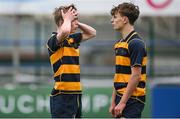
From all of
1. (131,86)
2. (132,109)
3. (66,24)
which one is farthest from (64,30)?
(132,109)

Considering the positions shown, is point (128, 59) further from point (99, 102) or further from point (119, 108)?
point (99, 102)

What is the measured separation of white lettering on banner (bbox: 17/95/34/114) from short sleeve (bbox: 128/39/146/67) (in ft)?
16.9

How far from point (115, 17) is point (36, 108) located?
5016mm

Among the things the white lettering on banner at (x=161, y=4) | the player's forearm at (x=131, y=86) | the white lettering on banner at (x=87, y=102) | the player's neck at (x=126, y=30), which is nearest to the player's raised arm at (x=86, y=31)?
the player's neck at (x=126, y=30)

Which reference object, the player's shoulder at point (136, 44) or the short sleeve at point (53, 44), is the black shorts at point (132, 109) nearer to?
the player's shoulder at point (136, 44)

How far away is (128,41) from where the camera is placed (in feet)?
19.9

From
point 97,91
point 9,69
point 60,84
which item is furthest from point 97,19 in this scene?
point 60,84

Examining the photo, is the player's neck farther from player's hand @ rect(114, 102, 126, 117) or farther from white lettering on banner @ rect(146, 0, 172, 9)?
white lettering on banner @ rect(146, 0, 172, 9)

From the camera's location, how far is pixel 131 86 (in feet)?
19.5

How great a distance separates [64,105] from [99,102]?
474 centimetres

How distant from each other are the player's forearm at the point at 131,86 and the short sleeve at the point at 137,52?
108 mm

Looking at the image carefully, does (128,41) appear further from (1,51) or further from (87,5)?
(1,51)

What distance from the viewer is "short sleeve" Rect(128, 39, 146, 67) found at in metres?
5.96

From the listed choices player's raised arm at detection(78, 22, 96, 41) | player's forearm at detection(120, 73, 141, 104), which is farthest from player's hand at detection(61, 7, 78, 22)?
player's forearm at detection(120, 73, 141, 104)
